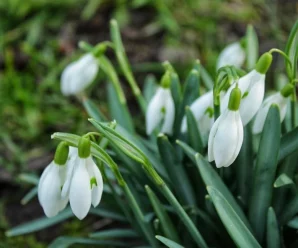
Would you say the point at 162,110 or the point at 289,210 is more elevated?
the point at 162,110

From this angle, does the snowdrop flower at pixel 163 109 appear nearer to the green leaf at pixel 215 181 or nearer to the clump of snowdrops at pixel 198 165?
the clump of snowdrops at pixel 198 165

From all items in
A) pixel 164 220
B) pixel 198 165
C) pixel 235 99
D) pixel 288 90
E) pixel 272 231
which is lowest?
pixel 272 231

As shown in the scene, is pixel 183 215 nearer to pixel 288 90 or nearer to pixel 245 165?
pixel 245 165

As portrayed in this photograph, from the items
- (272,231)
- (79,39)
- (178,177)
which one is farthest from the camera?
(79,39)

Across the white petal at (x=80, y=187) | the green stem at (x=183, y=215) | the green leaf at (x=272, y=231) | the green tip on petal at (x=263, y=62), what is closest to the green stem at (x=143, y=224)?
the green stem at (x=183, y=215)

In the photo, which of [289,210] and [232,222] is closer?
[232,222]

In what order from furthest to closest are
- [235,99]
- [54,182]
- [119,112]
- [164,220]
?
[119,112] → [164,220] → [54,182] → [235,99]

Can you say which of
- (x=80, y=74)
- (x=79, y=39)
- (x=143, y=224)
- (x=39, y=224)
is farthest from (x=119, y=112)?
(x=79, y=39)
